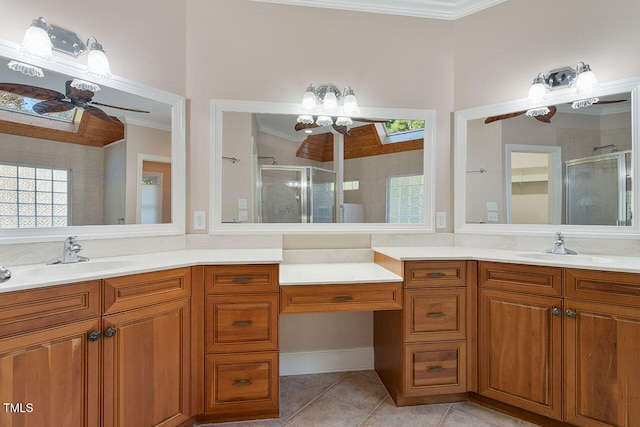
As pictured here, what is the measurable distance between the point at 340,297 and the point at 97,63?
1860 millimetres

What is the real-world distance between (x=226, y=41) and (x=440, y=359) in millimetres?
2524

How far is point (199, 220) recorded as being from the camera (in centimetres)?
202

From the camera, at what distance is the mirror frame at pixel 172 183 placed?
141 cm

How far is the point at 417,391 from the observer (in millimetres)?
1703

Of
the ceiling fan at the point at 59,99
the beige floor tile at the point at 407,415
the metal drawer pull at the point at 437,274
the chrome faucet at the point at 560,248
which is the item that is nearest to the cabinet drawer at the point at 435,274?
the metal drawer pull at the point at 437,274

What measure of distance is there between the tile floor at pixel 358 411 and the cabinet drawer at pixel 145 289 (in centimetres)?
81

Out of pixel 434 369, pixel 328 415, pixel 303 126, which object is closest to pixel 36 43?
pixel 303 126

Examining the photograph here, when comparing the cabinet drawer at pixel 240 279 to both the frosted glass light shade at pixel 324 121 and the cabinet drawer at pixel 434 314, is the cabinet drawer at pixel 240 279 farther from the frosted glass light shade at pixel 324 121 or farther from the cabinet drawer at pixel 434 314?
the frosted glass light shade at pixel 324 121

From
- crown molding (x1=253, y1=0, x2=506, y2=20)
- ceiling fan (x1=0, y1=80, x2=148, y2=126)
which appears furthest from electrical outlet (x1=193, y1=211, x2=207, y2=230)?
crown molding (x1=253, y1=0, x2=506, y2=20)

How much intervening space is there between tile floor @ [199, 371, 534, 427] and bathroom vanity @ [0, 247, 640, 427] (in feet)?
0.22

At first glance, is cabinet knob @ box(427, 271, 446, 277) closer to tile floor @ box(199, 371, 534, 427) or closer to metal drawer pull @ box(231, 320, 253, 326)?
tile floor @ box(199, 371, 534, 427)

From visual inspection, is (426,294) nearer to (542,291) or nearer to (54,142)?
(542,291)

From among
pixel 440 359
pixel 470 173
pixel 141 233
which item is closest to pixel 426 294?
pixel 440 359

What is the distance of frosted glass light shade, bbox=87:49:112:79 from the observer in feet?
5.13
